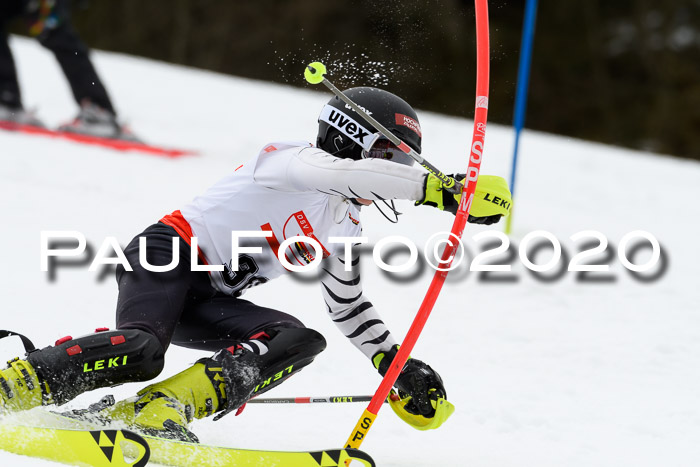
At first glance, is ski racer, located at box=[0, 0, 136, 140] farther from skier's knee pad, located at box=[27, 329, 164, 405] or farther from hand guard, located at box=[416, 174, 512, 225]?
hand guard, located at box=[416, 174, 512, 225]

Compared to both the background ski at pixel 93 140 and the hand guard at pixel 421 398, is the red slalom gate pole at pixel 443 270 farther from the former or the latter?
the background ski at pixel 93 140

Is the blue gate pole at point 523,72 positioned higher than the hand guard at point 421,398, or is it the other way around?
the blue gate pole at point 523,72

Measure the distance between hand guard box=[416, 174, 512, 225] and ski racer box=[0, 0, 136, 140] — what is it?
17.0ft

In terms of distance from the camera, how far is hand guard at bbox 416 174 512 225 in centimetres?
248

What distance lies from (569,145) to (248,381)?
807cm

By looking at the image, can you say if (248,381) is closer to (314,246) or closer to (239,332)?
(239,332)

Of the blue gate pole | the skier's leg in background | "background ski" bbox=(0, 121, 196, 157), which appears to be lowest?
"background ski" bbox=(0, 121, 196, 157)

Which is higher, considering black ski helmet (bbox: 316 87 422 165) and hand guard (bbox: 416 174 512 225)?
black ski helmet (bbox: 316 87 422 165)

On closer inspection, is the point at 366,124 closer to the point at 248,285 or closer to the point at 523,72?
the point at 248,285

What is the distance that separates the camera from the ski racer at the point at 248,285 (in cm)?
256

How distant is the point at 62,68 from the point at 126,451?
5371mm

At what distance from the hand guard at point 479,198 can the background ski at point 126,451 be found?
71cm

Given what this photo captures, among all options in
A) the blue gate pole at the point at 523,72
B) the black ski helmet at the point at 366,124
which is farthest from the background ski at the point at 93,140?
the black ski helmet at the point at 366,124

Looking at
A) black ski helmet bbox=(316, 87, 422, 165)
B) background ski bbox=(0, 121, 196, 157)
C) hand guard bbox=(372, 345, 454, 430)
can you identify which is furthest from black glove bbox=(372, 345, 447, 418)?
background ski bbox=(0, 121, 196, 157)
